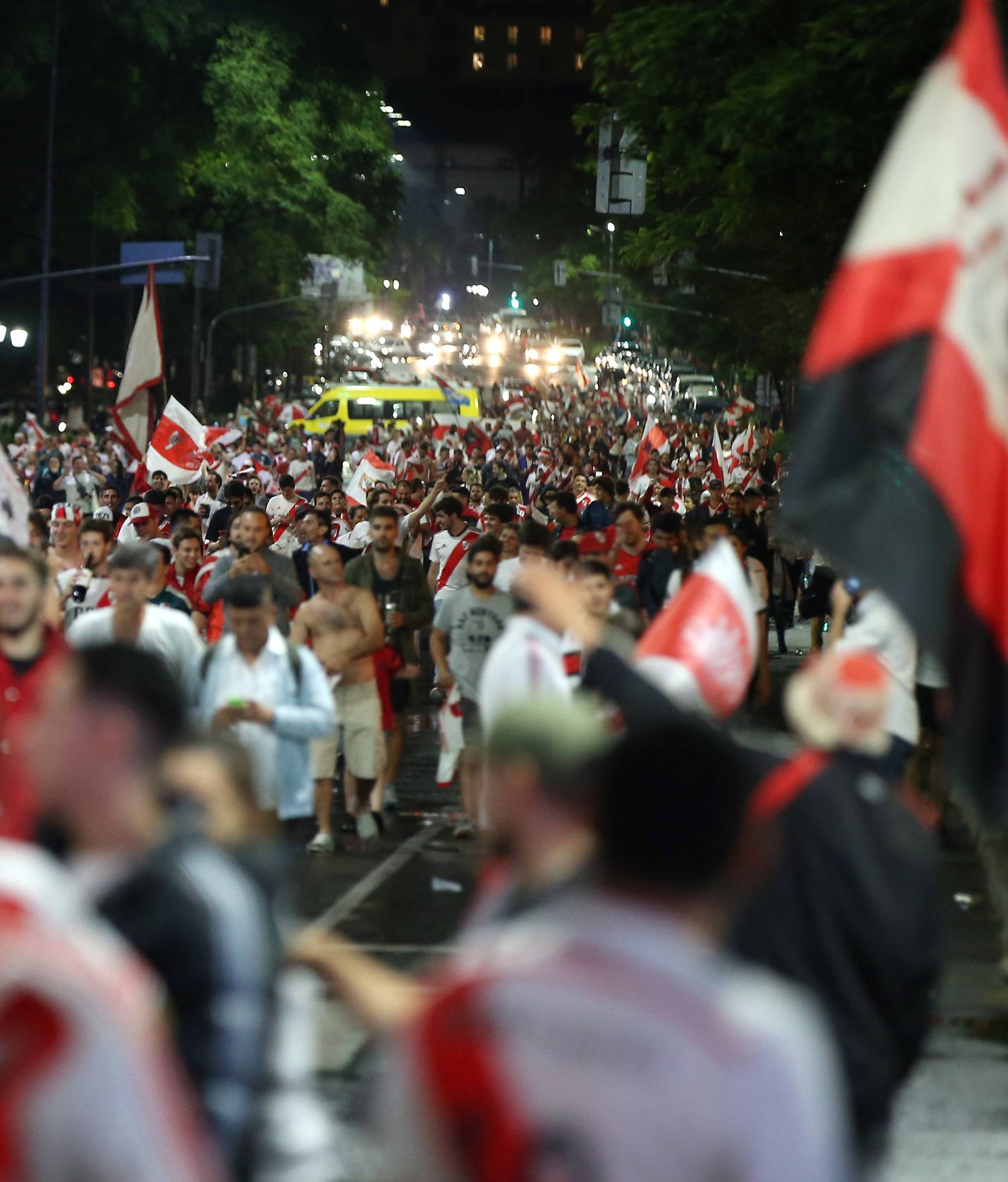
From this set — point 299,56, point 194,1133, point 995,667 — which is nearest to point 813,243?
point 995,667

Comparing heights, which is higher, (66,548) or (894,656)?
(66,548)

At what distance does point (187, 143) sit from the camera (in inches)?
2096

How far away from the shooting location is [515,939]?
2385 mm

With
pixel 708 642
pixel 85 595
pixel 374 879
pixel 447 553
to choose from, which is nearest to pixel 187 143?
pixel 447 553

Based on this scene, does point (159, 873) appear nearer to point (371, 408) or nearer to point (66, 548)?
point (66, 548)

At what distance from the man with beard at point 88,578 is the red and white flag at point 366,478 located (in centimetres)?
1085

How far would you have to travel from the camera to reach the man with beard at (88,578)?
11.5 metres

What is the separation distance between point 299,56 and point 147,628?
160 feet

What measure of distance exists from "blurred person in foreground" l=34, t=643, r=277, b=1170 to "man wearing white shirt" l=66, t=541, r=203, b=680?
4.44 m

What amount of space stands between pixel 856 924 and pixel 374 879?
6.54 meters

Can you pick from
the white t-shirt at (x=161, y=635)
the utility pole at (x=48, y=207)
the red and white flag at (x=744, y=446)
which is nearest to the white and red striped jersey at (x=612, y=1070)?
the white t-shirt at (x=161, y=635)

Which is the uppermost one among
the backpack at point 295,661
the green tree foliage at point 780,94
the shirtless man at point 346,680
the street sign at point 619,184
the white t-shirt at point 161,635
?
the street sign at point 619,184

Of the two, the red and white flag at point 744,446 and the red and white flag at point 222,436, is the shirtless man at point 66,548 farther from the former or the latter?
the red and white flag at point 744,446

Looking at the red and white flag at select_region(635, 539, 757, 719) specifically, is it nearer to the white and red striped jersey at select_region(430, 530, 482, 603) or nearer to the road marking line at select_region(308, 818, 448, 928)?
the road marking line at select_region(308, 818, 448, 928)
